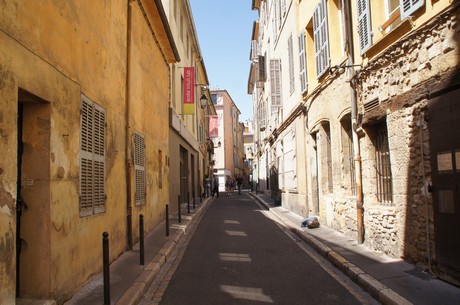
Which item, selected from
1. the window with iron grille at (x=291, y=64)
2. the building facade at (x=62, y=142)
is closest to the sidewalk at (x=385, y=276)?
the building facade at (x=62, y=142)

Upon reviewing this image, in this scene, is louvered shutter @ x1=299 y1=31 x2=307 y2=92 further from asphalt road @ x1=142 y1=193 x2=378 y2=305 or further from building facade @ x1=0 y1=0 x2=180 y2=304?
building facade @ x1=0 y1=0 x2=180 y2=304

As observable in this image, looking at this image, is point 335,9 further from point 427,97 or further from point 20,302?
point 20,302

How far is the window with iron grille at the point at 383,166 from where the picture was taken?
8.13 metres

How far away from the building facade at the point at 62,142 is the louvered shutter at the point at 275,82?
12.6m

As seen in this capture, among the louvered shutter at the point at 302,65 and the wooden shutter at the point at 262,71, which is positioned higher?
the wooden shutter at the point at 262,71

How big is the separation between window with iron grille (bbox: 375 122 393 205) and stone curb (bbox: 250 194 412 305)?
1.49 metres

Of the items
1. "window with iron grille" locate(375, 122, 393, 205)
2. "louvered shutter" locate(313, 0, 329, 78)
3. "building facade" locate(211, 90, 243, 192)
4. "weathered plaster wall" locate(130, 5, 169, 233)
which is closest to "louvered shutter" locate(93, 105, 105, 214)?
"weathered plaster wall" locate(130, 5, 169, 233)

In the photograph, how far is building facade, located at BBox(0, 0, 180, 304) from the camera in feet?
12.3

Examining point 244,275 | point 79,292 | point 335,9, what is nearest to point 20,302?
point 79,292

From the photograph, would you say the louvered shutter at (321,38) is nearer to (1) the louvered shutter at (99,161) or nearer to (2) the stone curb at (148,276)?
(2) the stone curb at (148,276)

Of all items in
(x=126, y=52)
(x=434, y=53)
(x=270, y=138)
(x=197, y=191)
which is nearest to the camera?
(x=434, y=53)

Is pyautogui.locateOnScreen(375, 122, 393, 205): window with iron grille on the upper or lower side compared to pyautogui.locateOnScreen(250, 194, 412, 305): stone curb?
upper

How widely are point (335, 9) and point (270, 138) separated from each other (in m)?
14.3

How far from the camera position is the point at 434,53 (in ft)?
19.6
